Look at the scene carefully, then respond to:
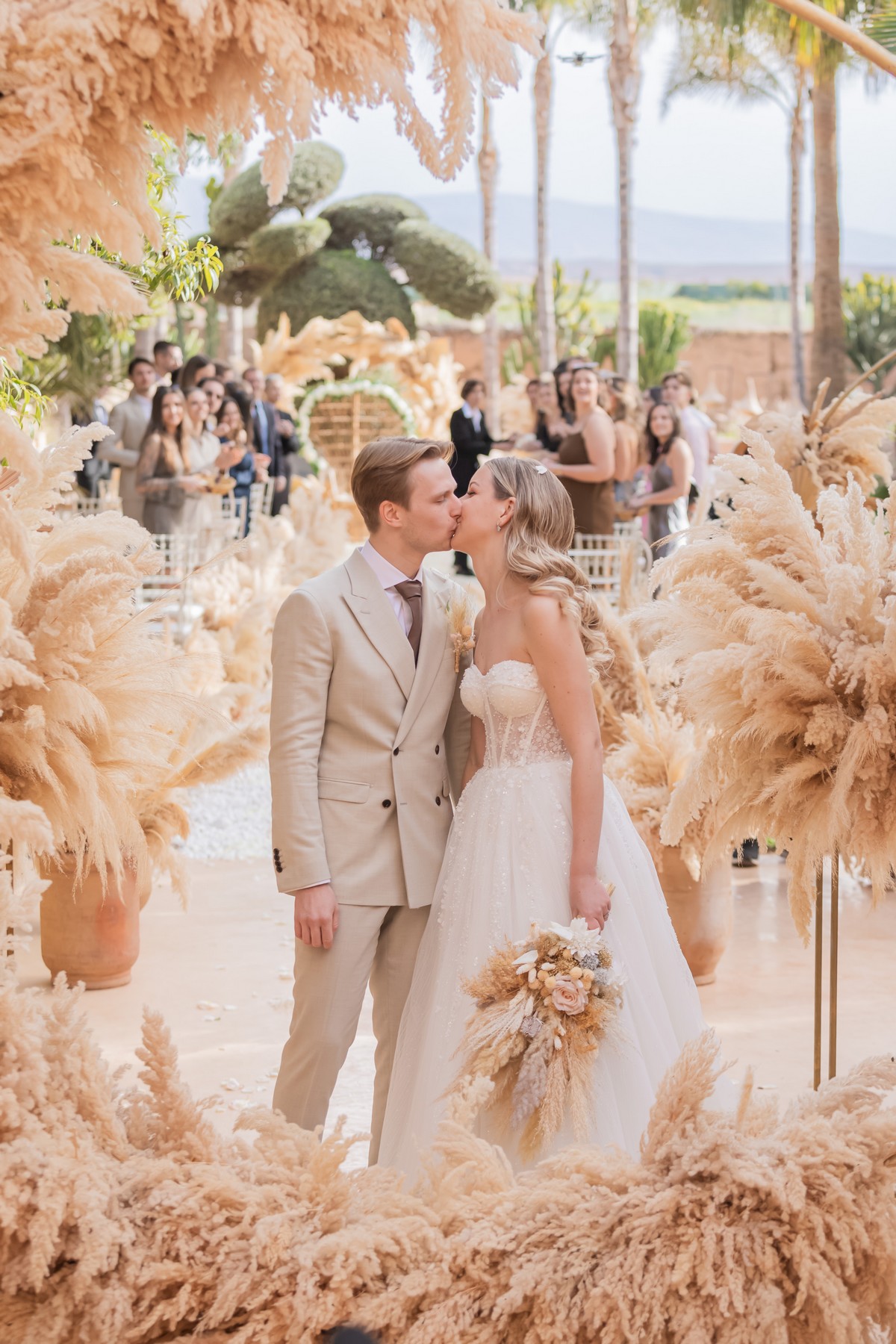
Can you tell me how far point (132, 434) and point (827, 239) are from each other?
11.5 meters

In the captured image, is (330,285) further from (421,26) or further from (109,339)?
(421,26)

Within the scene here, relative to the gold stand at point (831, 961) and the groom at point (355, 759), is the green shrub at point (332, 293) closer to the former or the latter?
the groom at point (355, 759)

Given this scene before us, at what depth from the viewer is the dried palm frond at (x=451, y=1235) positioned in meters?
1.27

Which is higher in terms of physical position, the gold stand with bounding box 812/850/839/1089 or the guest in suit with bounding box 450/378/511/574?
the guest in suit with bounding box 450/378/511/574

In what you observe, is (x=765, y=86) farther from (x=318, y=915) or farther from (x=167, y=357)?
(x=318, y=915)

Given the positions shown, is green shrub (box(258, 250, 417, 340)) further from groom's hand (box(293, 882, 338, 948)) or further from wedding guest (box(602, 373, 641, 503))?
groom's hand (box(293, 882, 338, 948))

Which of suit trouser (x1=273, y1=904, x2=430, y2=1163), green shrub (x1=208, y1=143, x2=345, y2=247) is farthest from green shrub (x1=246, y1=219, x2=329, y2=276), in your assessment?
suit trouser (x1=273, y1=904, x2=430, y2=1163)

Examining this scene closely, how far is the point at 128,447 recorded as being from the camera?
7910 mm

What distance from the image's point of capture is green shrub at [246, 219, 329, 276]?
21875 mm

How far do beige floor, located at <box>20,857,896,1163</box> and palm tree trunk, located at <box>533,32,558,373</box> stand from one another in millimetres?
14808

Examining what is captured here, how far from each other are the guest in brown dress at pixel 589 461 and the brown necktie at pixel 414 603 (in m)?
4.37

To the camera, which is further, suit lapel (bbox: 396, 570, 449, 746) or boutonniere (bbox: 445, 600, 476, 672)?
boutonniere (bbox: 445, 600, 476, 672)

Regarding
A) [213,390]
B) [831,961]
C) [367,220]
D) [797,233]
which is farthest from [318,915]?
[797,233]

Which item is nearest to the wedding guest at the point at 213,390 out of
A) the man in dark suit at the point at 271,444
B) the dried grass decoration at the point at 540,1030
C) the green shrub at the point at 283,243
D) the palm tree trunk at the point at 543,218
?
the man in dark suit at the point at 271,444
